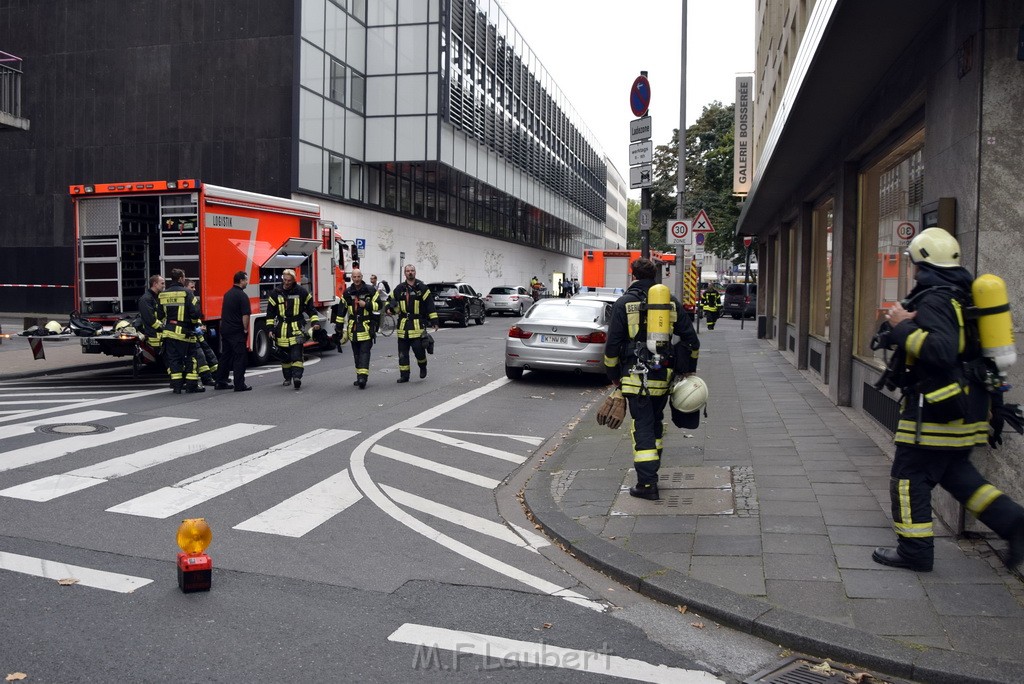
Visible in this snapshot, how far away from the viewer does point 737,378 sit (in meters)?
15.6

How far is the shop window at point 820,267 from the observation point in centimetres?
1501

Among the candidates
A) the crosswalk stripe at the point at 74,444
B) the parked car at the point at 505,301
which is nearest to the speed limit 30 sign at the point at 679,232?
the crosswalk stripe at the point at 74,444

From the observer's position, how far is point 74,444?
28.8ft

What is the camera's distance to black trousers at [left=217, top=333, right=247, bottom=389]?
13391 millimetres

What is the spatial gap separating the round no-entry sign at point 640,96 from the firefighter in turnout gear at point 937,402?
6157 millimetres

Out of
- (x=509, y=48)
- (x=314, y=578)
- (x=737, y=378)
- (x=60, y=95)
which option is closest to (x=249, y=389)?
(x=737, y=378)

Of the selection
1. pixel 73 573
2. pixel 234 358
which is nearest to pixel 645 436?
pixel 73 573

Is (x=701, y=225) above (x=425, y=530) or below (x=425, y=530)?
above

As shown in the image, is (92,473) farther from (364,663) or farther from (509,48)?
(509,48)

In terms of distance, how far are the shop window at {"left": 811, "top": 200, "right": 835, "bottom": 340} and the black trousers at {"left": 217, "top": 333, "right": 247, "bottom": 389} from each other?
894 cm

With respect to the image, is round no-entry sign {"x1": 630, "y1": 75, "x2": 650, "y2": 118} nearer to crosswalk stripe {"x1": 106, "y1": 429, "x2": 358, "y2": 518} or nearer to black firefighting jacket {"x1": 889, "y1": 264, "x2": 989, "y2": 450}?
crosswalk stripe {"x1": 106, "y1": 429, "x2": 358, "y2": 518}

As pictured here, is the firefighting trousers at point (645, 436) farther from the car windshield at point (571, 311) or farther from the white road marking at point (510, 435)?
the car windshield at point (571, 311)

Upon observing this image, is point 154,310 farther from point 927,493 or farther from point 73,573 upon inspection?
point 927,493

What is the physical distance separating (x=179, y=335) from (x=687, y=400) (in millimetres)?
8683
